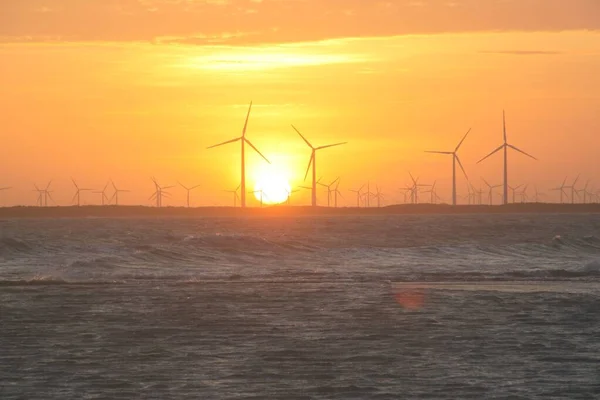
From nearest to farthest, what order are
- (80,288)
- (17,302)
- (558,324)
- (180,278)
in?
1. (558,324)
2. (17,302)
3. (80,288)
4. (180,278)

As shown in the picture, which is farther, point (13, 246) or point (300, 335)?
point (13, 246)

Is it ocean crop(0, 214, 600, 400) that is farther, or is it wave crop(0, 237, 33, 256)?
wave crop(0, 237, 33, 256)

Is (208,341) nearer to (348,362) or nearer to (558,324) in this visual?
(348,362)

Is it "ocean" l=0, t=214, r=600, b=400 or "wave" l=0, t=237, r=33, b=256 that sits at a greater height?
"wave" l=0, t=237, r=33, b=256

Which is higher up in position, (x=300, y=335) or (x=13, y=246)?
(x=13, y=246)

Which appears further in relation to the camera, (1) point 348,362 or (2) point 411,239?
(2) point 411,239

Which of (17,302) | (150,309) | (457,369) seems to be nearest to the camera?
(457,369)

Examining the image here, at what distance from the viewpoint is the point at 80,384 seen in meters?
16.9

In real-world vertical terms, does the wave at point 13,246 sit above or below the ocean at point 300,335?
above

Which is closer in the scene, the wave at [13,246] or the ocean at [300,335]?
the ocean at [300,335]

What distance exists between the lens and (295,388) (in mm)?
16469

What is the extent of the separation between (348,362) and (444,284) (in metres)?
21.5

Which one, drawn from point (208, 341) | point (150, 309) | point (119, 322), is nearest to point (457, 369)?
point (208, 341)

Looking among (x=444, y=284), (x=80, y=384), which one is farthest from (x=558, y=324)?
(x=444, y=284)
